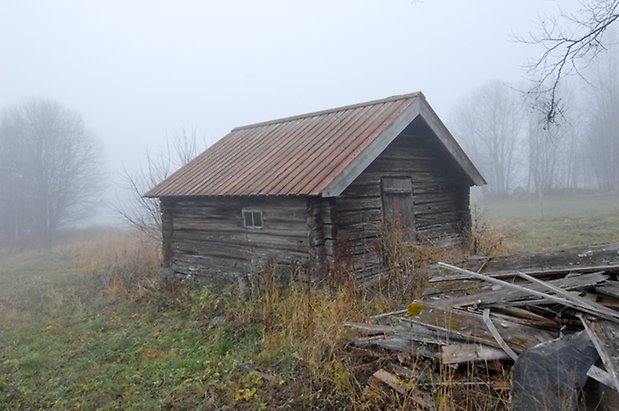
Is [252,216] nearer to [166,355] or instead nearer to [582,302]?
[166,355]

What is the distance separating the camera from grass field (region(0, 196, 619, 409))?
4.20 metres

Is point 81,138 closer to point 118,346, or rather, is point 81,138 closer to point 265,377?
point 118,346

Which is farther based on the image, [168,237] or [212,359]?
[168,237]

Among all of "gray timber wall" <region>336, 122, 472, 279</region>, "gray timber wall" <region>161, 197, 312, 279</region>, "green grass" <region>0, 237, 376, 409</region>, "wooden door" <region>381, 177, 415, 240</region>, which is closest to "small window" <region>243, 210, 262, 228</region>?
"gray timber wall" <region>161, 197, 312, 279</region>

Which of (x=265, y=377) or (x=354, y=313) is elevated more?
(x=354, y=313)

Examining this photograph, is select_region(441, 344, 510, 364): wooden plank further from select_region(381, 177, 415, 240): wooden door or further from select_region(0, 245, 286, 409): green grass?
select_region(381, 177, 415, 240): wooden door

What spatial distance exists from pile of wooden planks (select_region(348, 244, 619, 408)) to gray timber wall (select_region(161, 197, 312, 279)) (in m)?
3.12

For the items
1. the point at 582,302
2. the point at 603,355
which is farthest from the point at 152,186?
the point at 603,355

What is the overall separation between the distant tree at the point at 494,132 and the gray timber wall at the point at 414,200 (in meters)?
35.0

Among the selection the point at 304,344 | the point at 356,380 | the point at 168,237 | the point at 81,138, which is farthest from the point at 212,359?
the point at 81,138

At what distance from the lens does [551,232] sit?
14609mm

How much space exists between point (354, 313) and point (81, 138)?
35.1 meters

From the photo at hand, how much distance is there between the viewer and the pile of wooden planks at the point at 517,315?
3.10 metres

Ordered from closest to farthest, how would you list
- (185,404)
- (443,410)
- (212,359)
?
(443,410) → (185,404) → (212,359)
